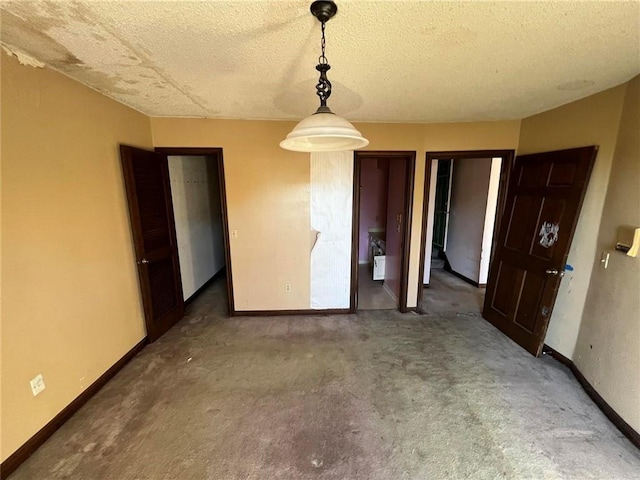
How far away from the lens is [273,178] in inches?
126

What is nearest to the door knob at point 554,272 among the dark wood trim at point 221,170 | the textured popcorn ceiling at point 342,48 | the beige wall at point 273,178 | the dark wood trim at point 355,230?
the beige wall at point 273,178

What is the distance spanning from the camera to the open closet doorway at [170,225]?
266 centimetres

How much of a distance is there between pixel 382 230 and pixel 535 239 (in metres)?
2.99

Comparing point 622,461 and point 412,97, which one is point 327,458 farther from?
point 412,97

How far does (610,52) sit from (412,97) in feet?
3.88

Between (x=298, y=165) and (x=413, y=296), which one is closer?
(x=298, y=165)

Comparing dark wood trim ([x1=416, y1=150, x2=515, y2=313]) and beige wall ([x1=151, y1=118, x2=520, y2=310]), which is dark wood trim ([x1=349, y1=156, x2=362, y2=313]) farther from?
dark wood trim ([x1=416, y1=150, x2=515, y2=313])

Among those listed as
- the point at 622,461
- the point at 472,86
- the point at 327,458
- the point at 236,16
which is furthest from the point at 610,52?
the point at 327,458

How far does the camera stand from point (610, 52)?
1.62m

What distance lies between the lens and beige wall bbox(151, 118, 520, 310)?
3086 millimetres

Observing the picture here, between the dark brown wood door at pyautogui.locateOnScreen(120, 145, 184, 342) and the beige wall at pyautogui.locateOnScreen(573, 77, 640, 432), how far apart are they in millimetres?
3910

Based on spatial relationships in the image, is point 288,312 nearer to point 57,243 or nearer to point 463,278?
point 57,243

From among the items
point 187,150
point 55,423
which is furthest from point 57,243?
point 187,150

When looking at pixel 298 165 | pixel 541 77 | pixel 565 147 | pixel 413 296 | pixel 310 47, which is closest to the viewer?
pixel 310 47
